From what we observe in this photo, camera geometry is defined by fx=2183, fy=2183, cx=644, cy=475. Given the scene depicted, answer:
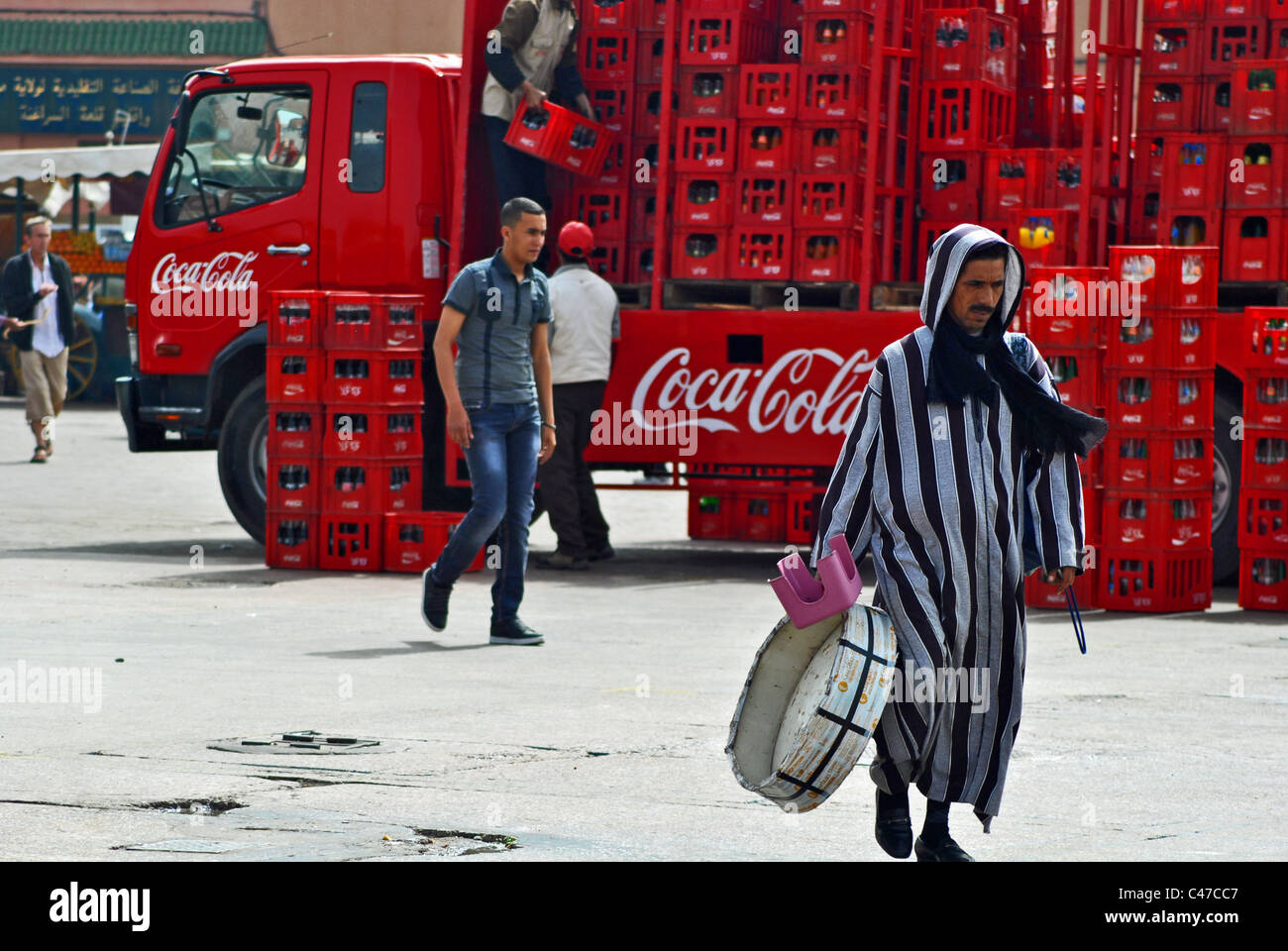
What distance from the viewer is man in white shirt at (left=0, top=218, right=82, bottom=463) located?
20078 mm

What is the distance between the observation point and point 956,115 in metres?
13.1

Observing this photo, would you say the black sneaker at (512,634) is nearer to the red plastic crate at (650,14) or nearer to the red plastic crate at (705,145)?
the red plastic crate at (705,145)

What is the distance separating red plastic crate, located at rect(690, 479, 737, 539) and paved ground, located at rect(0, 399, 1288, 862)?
134 centimetres

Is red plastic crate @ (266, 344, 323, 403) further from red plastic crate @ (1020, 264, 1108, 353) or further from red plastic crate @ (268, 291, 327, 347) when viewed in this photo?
red plastic crate @ (1020, 264, 1108, 353)

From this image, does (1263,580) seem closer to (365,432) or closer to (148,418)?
(365,432)

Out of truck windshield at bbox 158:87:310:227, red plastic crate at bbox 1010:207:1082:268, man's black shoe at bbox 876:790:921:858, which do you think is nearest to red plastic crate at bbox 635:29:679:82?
truck windshield at bbox 158:87:310:227

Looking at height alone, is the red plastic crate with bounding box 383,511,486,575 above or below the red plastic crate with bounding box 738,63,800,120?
below

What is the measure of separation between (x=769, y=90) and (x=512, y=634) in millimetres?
4445

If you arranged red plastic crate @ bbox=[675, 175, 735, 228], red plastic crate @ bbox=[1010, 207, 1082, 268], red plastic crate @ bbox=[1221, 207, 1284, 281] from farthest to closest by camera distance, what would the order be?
red plastic crate @ bbox=[675, 175, 735, 228] → red plastic crate @ bbox=[1010, 207, 1082, 268] → red plastic crate @ bbox=[1221, 207, 1284, 281]

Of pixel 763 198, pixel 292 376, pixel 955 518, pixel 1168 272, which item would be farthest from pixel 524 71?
pixel 955 518

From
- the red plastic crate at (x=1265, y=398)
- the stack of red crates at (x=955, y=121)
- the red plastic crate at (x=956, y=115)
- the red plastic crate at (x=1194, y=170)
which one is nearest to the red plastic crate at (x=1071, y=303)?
Answer: the red plastic crate at (x=1265, y=398)

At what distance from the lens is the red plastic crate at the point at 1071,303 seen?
38.0 ft
